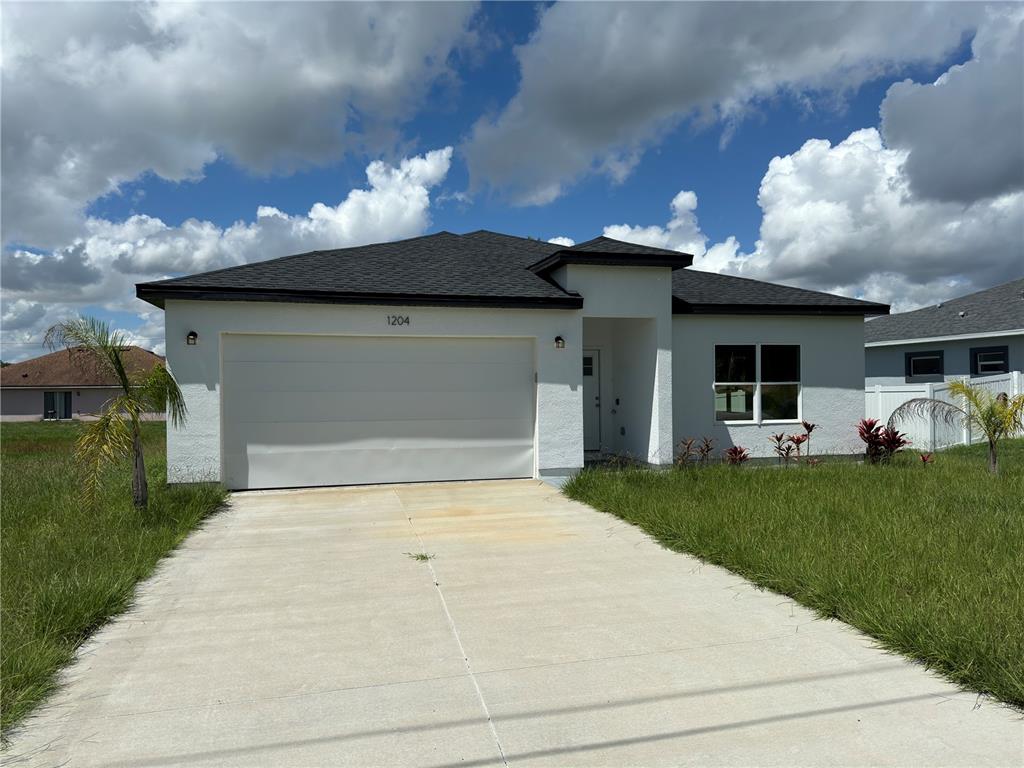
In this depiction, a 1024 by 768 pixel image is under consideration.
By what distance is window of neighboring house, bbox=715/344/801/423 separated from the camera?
1277cm

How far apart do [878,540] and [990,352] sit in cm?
1691

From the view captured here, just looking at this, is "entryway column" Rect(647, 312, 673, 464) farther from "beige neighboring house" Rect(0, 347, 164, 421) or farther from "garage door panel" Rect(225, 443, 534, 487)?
"beige neighboring house" Rect(0, 347, 164, 421)

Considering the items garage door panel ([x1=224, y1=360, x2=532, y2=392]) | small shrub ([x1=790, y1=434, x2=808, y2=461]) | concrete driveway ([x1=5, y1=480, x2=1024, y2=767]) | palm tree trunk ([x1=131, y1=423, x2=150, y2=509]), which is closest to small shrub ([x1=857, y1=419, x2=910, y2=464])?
small shrub ([x1=790, y1=434, x2=808, y2=461])

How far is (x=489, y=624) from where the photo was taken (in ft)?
15.6

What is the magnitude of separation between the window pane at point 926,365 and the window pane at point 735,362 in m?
11.8

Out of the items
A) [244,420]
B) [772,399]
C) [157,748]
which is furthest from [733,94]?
[157,748]

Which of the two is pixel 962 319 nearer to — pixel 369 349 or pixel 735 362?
pixel 735 362

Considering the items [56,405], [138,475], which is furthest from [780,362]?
[56,405]

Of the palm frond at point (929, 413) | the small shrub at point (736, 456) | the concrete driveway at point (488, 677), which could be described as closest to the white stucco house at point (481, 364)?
the small shrub at point (736, 456)

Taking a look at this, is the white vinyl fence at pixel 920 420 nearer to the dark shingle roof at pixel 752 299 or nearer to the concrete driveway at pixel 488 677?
the dark shingle roof at pixel 752 299

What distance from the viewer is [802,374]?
13.1m

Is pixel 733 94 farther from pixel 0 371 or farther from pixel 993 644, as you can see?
pixel 0 371

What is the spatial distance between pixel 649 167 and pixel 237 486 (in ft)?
38.7

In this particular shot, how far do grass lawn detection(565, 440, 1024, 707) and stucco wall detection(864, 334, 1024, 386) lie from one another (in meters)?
9.74
